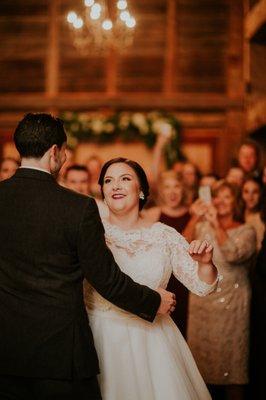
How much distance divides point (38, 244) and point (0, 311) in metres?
0.29

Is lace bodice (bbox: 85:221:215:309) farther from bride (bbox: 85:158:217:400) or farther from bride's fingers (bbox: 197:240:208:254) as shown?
bride's fingers (bbox: 197:240:208:254)

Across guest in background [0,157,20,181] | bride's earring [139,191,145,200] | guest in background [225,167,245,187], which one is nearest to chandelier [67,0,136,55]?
guest in background [225,167,245,187]

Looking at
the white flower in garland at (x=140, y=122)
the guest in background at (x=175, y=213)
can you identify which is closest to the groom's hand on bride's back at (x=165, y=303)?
the guest in background at (x=175, y=213)

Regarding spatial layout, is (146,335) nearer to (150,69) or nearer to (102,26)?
(102,26)

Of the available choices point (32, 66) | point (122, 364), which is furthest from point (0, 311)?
point (32, 66)

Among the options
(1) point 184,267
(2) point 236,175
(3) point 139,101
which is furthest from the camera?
(3) point 139,101

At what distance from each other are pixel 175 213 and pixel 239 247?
68cm

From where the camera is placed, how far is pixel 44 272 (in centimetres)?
215

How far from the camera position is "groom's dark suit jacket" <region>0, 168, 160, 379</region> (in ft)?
7.04

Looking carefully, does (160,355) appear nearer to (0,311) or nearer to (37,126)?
(0,311)

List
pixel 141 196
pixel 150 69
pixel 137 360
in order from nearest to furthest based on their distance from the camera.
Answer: pixel 137 360
pixel 141 196
pixel 150 69

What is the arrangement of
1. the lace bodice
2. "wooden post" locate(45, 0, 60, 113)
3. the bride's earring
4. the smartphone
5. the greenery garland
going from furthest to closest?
"wooden post" locate(45, 0, 60, 113), the greenery garland, the smartphone, the bride's earring, the lace bodice

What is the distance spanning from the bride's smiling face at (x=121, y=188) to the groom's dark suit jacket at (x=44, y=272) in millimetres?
610

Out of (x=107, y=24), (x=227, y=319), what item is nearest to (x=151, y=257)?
(x=227, y=319)
